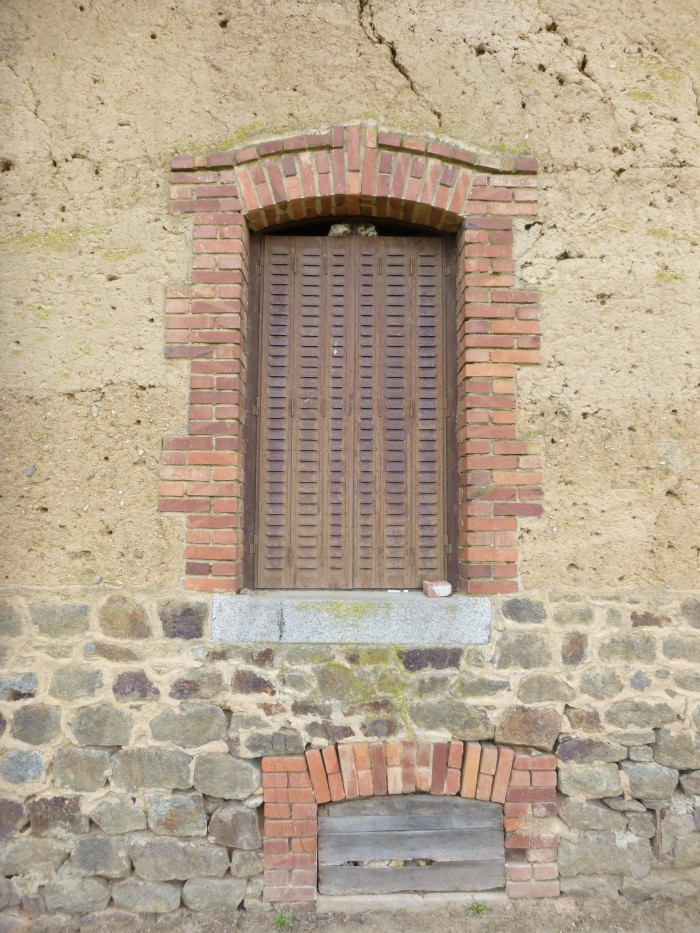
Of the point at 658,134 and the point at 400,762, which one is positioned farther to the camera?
the point at 658,134

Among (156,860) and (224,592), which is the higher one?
(224,592)

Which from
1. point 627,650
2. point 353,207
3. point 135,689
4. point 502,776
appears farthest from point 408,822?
point 353,207

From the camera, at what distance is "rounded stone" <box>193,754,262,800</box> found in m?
2.66

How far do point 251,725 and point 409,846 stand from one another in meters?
0.93

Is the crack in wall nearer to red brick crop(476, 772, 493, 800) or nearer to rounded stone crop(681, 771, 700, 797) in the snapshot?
red brick crop(476, 772, 493, 800)

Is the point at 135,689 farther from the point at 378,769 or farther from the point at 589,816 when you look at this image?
the point at 589,816

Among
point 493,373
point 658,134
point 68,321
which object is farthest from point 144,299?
point 658,134

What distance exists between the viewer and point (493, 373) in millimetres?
2869

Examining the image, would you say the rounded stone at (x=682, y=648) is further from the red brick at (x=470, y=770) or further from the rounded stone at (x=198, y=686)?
the rounded stone at (x=198, y=686)

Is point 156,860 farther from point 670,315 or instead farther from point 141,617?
point 670,315

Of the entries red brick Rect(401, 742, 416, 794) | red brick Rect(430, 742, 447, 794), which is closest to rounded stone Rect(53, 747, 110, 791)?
red brick Rect(401, 742, 416, 794)

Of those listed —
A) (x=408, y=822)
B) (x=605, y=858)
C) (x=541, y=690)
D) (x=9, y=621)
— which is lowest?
(x=605, y=858)

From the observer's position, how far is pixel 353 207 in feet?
9.95

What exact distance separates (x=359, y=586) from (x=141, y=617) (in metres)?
1.06
